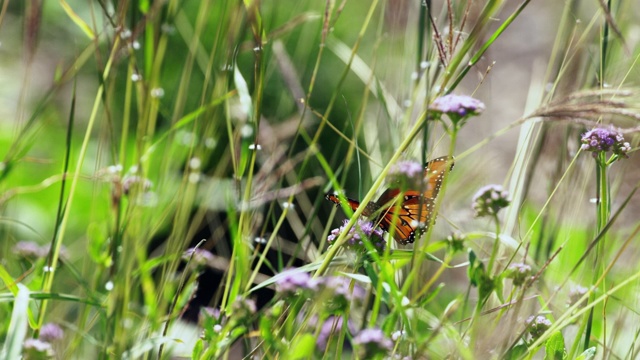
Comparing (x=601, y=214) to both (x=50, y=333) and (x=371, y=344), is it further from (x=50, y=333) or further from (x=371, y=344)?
(x=50, y=333)

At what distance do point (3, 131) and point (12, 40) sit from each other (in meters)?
0.46

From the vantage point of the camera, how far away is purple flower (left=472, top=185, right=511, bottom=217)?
0.56m

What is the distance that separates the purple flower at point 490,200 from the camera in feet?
1.85

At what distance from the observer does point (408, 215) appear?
30.7 inches

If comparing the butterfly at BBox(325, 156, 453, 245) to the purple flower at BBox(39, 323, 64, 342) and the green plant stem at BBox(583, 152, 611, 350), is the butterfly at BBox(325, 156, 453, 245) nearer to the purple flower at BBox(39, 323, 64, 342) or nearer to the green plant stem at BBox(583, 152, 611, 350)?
the green plant stem at BBox(583, 152, 611, 350)

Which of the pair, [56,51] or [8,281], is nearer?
[8,281]

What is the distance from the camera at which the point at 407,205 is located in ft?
2.56

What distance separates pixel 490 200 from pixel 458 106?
0.26 ft

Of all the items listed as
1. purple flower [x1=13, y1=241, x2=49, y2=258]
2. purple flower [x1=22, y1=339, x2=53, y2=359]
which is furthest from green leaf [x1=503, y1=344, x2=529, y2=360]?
purple flower [x1=13, y1=241, x2=49, y2=258]

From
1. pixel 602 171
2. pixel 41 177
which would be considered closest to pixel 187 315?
pixel 41 177

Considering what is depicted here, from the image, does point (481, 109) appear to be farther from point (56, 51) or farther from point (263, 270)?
point (56, 51)

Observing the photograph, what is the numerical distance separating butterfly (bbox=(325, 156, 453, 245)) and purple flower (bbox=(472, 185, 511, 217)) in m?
0.03

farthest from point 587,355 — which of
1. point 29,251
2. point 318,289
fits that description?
point 29,251

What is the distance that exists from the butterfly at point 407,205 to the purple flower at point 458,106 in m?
0.06
